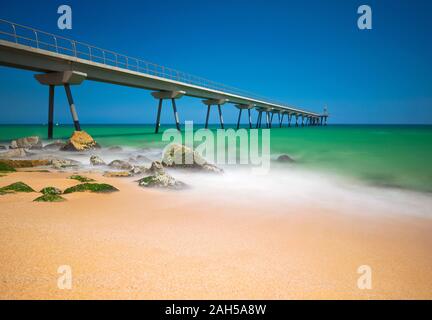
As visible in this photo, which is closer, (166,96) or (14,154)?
(14,154)

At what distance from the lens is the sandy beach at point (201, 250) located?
2354 mm

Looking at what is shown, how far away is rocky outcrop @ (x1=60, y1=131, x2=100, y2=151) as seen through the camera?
1530 cm

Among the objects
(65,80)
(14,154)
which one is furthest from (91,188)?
(65,80)

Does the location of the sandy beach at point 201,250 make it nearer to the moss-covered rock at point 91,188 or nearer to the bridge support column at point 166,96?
the moss-covered rock at point 91,188

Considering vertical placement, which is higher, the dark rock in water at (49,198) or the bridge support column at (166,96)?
the bridge support column at (166,96)

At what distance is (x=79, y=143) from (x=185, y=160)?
32.1 feet

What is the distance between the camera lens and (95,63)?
67.8 ft

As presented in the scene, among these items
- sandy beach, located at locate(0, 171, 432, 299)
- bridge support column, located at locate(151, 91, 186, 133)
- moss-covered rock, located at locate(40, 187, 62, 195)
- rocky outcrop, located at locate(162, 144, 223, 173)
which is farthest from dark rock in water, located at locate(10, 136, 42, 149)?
bridge support column, located at locate(151, 91, 186, 133)

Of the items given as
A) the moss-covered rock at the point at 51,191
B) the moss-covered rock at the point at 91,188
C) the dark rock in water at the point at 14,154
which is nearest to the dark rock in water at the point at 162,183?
the moss-covered rock at the point at 91,188

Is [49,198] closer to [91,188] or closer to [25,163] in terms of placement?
[91,188]

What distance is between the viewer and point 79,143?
621 inches

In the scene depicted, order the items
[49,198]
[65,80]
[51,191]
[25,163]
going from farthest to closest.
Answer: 1. [65,80]
2. [25,163]
3. [51,191]
4. [49,198]

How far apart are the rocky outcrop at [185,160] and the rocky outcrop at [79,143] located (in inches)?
332

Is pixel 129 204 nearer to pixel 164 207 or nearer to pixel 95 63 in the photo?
pixel 164 207
